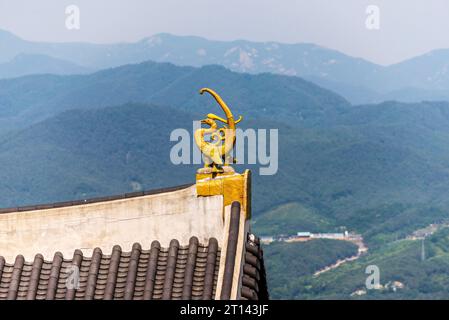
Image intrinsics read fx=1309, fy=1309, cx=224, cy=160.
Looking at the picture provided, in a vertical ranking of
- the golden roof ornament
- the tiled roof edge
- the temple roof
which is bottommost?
the temple roof

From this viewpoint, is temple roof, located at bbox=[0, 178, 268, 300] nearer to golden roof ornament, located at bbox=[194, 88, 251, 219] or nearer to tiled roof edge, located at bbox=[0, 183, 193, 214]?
tiled roof edge, located at bbox=[0, 183, 193, 214]

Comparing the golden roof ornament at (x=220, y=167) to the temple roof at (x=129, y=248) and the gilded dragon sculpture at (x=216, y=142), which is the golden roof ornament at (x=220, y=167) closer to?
the gilded dragon sculpture at (x=216, y=142)

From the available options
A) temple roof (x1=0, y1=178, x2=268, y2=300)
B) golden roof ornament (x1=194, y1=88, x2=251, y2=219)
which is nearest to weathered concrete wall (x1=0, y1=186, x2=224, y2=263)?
temple roof (x1=0, y1=178, x2=268, y2=300)

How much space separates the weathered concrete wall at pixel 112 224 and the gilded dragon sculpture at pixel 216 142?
23.5 inches

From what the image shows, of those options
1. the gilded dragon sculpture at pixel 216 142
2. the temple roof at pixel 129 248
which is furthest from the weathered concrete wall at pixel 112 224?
the gilded dragon sculpture at pixel 216 142

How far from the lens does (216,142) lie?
2438cm

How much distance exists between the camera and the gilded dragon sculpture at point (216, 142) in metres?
24.3

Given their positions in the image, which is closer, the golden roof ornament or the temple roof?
the temple roof

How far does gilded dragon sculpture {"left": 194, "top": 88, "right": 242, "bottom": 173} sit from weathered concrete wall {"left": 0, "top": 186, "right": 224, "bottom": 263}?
597mm

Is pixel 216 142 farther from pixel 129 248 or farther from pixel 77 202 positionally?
pixel 77 202

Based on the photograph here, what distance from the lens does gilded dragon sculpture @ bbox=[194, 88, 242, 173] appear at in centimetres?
2433

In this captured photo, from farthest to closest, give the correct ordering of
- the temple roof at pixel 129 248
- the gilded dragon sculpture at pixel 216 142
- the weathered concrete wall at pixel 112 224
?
the gilded dragon sculpture at pixel 216 142 < the weathered concrete wall at pixel 112 224 < the temple roof at pixel 129 248
